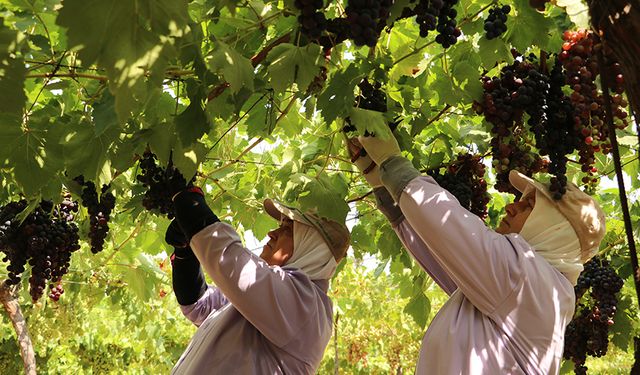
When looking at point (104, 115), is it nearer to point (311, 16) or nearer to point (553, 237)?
point (311, 16)

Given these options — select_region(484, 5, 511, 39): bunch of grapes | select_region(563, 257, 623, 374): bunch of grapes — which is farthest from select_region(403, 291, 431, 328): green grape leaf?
select_region(484, 5, 511, 39): bunch of grapes

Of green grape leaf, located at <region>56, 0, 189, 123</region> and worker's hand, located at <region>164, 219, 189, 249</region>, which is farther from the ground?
green grape leaf, located at <region>56, 0, 189, 123</region>

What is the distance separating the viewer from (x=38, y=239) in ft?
13.1

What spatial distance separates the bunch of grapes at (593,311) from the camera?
5.16 metres

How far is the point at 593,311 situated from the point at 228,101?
3684mm

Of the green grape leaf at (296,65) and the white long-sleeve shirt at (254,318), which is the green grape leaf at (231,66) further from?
the white long-sleeve shirt at (254,318)

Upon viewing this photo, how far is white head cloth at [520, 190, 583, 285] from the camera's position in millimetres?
2883

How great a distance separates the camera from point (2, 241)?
4012mm

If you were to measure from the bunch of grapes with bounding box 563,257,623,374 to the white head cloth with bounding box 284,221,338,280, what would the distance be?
7.80 ft

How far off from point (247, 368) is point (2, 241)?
1.64m

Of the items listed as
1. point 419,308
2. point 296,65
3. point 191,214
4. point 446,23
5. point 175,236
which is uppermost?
point 296,65

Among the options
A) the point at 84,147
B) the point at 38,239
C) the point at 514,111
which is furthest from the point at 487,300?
the point at 38,239

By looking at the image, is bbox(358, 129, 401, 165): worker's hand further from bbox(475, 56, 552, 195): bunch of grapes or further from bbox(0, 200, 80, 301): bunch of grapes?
bbox(0, 200, 80, 301): bunch of grapes

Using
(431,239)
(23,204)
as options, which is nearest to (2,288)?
(23,204)
